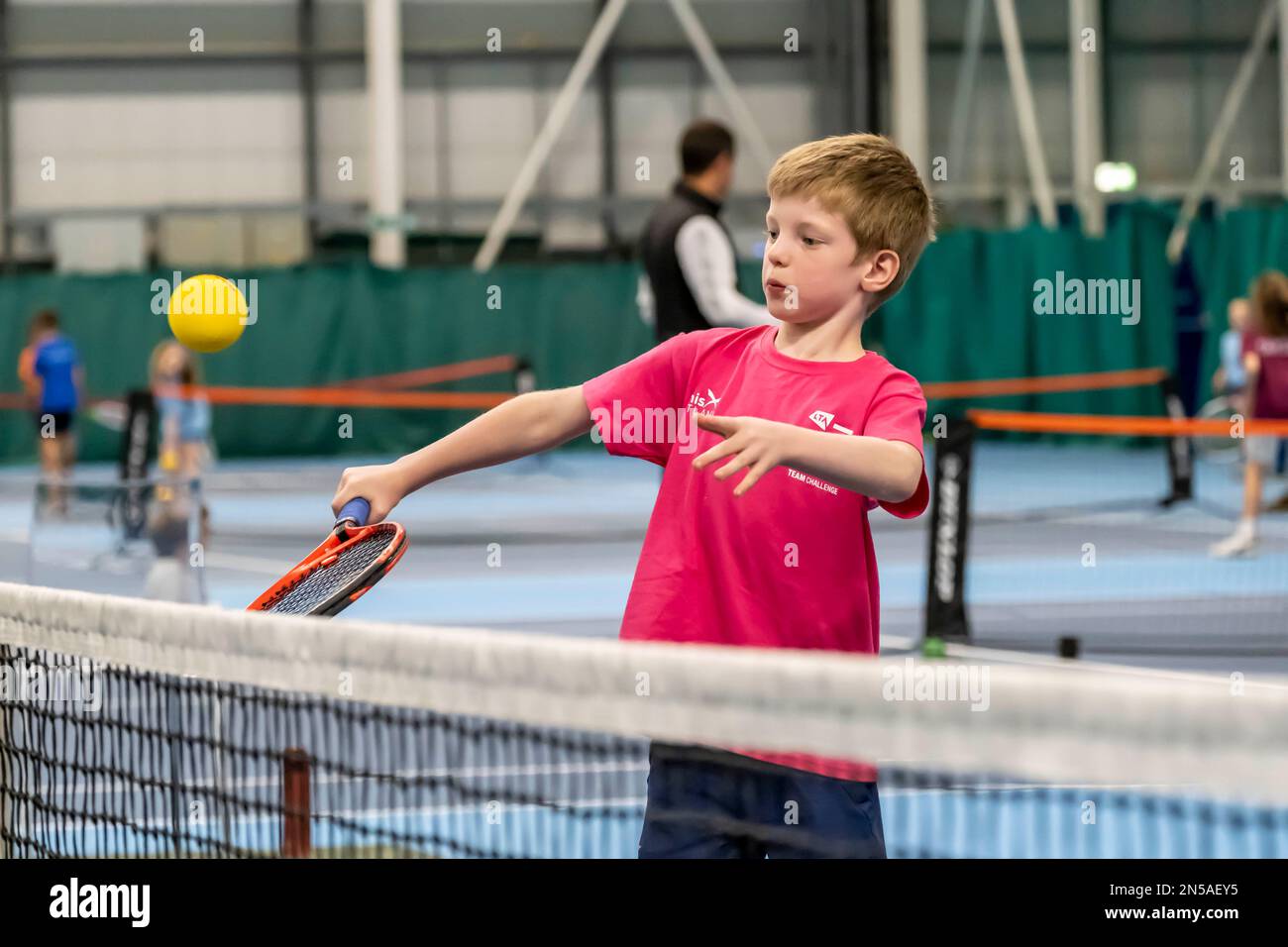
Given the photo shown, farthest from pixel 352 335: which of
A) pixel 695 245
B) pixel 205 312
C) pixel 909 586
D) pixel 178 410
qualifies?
pixel 695 245

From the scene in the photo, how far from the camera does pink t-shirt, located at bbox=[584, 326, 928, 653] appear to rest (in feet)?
7.20

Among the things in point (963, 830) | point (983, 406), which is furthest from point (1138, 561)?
point (983, 406)

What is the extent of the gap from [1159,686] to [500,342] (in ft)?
60.9

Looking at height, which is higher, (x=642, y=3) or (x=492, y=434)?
(x=642, y=3)

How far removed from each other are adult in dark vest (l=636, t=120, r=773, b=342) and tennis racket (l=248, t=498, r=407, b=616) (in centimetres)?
327

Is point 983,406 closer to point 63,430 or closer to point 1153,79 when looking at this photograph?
point 1153,79

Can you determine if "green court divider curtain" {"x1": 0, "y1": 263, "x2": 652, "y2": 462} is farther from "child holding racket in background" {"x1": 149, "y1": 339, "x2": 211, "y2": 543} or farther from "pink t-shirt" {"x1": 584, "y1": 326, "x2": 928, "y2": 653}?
"pink t-shirt" {"x1": 584, "y1": 326, "x2": 928, "y2": 653}

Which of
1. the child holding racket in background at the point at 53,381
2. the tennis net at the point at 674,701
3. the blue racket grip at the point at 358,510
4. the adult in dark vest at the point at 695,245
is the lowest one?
the child holding racket in background at the point at 53,381

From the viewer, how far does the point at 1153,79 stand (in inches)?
906

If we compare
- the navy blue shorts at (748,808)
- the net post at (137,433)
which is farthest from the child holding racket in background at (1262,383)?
the navy blue shorts at (748,808)

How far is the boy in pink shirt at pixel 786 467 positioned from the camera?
2133 millimetres

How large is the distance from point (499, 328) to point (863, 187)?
1774cm

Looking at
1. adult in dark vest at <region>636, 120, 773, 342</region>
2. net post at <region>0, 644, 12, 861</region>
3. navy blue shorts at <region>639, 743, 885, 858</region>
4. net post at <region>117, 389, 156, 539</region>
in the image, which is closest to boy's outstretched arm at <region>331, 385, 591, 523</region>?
navy blue shorts at <region>639, 743, 885, 858</region>

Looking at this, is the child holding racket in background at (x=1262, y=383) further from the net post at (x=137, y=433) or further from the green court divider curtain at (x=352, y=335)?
the green court divider curtain at (x=352, y=335)
